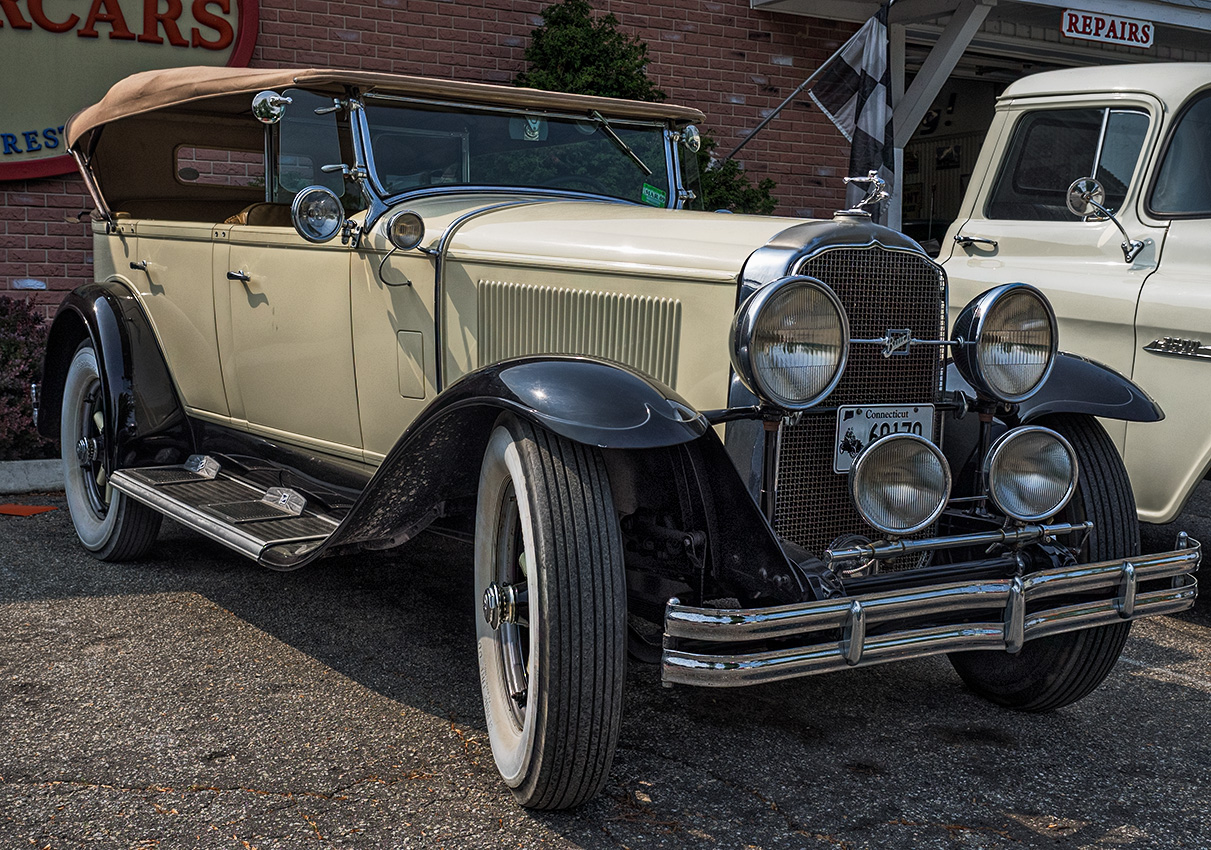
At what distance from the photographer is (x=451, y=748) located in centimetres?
283

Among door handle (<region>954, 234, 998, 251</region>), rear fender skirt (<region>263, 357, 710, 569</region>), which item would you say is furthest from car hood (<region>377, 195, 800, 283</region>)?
door handle (<region>954, 234, 998, 251</region>)

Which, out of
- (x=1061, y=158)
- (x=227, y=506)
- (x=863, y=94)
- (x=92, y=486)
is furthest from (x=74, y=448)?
(x=863, y=94)

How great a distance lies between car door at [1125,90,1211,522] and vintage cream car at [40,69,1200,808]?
41.0 inches

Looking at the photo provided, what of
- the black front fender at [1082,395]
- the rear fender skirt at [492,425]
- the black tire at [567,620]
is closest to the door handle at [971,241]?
the black front fender at [1082,395]

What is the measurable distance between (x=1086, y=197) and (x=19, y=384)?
491 cm

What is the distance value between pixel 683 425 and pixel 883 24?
565 centimetres

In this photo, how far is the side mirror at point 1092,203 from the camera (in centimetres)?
431

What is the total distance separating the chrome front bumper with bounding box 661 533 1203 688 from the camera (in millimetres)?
2254

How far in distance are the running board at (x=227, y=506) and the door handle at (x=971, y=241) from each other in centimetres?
295

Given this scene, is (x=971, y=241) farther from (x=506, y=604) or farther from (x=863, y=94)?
(x=506, y=604)

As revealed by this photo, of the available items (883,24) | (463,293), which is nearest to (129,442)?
(463,293)

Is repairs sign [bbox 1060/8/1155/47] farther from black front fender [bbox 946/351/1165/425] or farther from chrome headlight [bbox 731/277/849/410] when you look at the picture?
chrome headlight [bbox 731/277/849/410]

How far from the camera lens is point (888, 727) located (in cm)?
305

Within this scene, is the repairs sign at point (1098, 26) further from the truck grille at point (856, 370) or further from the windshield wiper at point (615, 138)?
the truck grille at point (856, 370)
